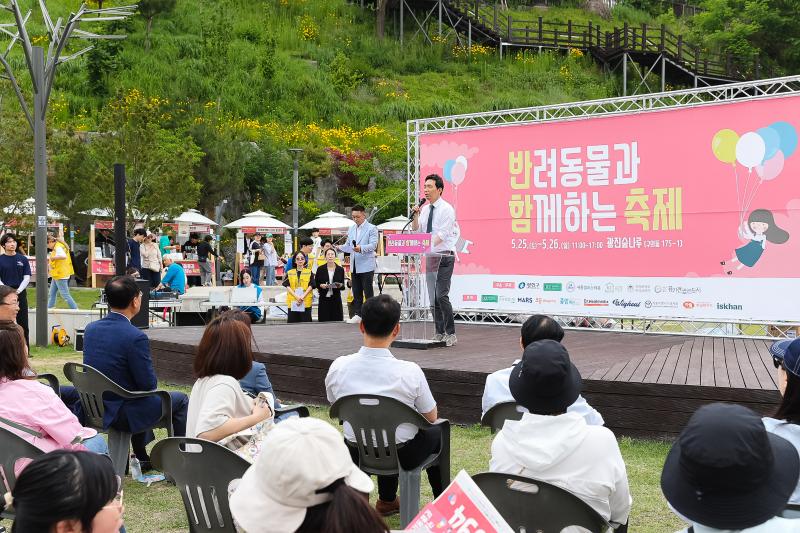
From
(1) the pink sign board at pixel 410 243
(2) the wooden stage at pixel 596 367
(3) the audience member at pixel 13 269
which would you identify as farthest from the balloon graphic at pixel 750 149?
(3) the audience member at pixel 13 269

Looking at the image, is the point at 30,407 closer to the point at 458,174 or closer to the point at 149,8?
the point at 458,174

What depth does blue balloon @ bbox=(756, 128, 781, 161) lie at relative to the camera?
8359 millimetres

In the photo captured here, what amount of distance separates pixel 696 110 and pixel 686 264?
5.32ft

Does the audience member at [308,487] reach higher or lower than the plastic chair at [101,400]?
higher

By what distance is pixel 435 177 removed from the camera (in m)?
8.69

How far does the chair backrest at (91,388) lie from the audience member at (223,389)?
43.1 inches

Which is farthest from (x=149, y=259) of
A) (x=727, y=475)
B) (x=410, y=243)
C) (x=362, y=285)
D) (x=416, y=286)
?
(x=727, y=475)

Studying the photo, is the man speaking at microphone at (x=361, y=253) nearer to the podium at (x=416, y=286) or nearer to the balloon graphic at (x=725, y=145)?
the podium at (x=416, y=286)

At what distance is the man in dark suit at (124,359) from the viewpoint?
16.1ft

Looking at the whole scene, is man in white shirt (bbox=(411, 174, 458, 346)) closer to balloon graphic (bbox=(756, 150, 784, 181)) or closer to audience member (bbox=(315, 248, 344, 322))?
balloon graphic (bbox=(756, 150, 784, 181))

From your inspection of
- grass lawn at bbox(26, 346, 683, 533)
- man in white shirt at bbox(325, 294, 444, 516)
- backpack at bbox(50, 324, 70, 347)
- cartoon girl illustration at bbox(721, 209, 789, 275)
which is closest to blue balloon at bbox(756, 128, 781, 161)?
cartoon girl illustration at bbox(721, 209, 789, 275)

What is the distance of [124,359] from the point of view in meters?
4.95

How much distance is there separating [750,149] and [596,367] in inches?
123

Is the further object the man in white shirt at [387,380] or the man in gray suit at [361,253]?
the man in gray suit at [361,253]
